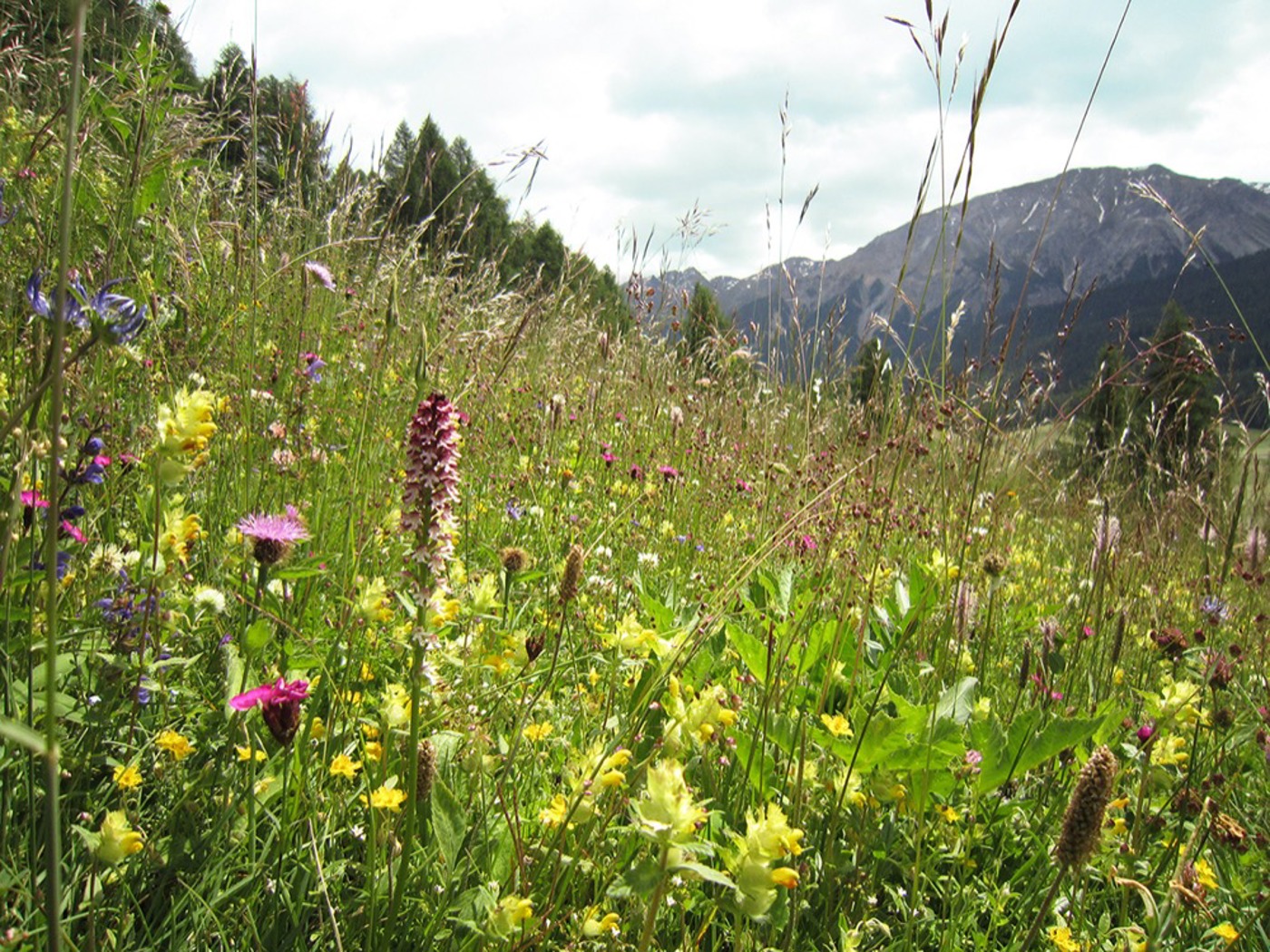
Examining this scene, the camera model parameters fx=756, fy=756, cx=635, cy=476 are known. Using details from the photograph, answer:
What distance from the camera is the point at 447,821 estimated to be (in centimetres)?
109

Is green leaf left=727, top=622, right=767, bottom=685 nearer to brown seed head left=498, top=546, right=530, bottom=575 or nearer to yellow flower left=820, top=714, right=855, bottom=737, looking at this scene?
yellow flower left=820, top=714, right=855, bottom=737

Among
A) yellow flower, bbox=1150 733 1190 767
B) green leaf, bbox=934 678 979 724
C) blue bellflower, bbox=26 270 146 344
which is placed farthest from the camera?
yellow flower, bbox=1150 733 1190 767

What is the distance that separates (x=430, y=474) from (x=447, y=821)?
22.0 inches

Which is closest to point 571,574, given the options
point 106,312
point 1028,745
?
point 106,312

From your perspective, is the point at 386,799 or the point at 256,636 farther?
the point at 256,636

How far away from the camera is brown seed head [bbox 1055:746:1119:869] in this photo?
0.91 metres

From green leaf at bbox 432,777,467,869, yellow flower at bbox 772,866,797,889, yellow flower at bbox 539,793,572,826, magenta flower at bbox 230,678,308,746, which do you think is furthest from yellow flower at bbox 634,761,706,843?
magenta flower at bbox 230,678,308,746

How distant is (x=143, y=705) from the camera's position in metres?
1.22

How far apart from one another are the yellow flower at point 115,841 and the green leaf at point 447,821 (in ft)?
1.17

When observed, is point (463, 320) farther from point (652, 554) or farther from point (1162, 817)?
point (1162, 817)

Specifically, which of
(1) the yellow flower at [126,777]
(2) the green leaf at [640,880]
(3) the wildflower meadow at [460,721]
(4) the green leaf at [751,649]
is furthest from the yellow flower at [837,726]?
(1) the yellow flower at [126,777]

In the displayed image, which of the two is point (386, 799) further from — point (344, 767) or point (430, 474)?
point (430, 474)

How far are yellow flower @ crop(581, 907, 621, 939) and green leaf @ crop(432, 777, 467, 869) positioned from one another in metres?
0.21

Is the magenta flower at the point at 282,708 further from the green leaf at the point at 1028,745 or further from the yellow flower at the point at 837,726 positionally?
the green leaf at the point at 1028,745
